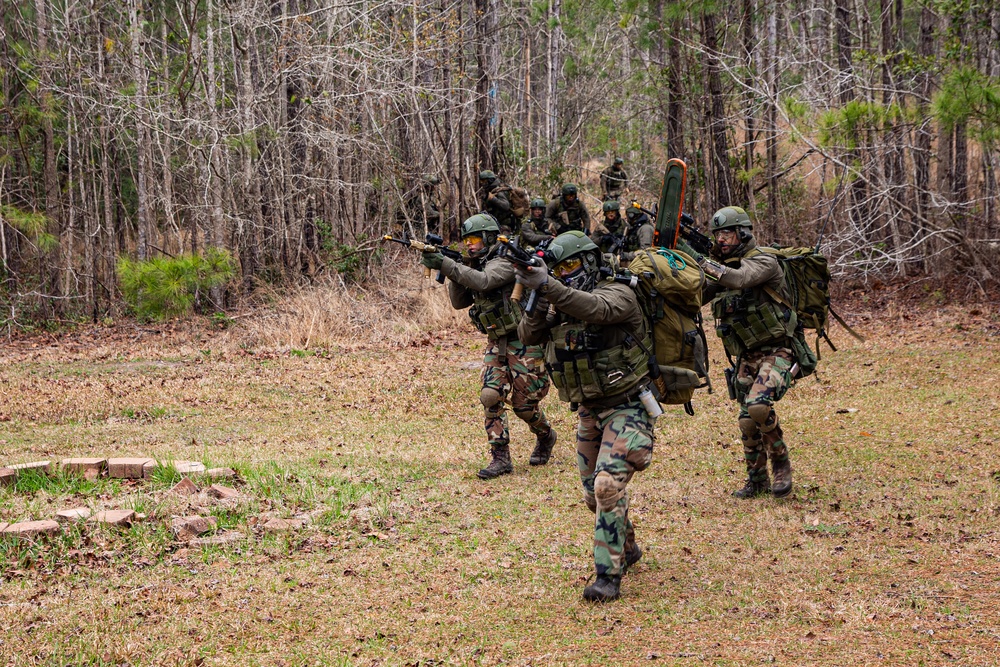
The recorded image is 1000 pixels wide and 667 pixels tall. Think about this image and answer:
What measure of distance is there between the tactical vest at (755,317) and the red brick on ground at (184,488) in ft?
13.5

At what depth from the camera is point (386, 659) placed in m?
4.55

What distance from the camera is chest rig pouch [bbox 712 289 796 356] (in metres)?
6.90

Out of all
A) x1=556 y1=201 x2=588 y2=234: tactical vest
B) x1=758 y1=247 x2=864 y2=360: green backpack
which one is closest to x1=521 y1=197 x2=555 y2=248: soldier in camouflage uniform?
x1=556 y1=201 x2=588 y2=234: tactical vest

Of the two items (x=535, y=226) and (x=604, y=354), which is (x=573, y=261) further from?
(x=535, y=226)

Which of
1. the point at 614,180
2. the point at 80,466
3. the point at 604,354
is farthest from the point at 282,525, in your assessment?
the point at 614,180

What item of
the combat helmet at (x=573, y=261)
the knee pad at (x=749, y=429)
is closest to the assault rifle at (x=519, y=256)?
the combat helmet at (x=573, y=261)

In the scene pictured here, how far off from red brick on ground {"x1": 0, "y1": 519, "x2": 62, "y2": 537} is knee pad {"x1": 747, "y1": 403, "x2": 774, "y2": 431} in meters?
4.77

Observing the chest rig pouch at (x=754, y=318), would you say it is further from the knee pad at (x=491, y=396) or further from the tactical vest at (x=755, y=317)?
the knee pad at (x=491, y=396)

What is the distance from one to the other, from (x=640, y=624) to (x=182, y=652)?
2.28 metres

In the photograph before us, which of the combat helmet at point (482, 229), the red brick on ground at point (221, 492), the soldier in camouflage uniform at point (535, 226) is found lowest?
the red brick on ground at point (221, 492)

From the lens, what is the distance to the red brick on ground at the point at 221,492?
7.02m

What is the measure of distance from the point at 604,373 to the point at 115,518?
3.46 metres

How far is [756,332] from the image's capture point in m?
6.95

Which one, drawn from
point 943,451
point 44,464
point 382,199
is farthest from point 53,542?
point 382,199
